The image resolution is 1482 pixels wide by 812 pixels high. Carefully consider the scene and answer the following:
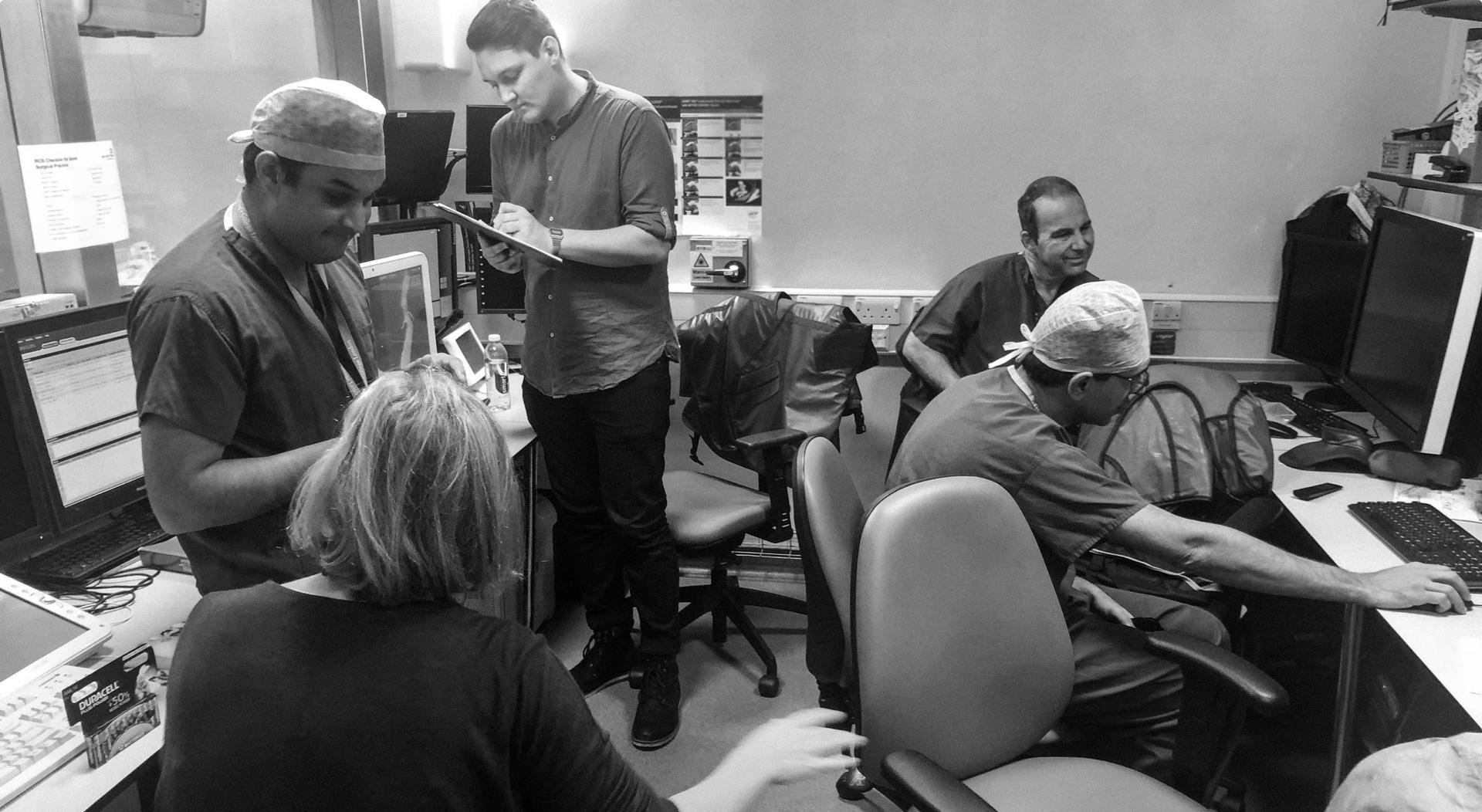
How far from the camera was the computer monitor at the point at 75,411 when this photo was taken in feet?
4.84

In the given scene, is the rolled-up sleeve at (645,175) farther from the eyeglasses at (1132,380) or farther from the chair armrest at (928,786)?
the chair armrest at (928,786)

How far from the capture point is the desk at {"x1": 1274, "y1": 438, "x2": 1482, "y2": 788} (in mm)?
1362

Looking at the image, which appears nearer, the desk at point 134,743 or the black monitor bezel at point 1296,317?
the desk at point 134,743

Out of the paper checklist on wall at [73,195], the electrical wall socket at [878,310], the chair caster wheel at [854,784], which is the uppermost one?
the paper checklist on wall at [73,195]

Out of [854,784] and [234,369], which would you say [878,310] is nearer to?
[854,784]

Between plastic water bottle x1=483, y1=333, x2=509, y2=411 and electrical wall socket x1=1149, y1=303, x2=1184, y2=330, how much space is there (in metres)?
1.94

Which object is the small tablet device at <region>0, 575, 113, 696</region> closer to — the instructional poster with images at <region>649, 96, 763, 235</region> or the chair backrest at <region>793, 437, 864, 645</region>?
the chair backrest at <region>793, 437, 864, 645</region>

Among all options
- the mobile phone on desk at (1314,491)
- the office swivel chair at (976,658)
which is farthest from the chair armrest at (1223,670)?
the mobile phone on desk at (1314,491)

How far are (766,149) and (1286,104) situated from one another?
1514mm

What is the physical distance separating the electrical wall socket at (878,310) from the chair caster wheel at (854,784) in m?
1.49

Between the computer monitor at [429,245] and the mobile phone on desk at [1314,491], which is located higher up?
the computer monitor at [429,245]

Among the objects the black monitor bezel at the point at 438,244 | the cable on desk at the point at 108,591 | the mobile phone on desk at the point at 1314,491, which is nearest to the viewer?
the cable on desk at the point at 108,591

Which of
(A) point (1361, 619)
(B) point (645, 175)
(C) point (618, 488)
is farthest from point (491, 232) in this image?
(A) point (1361, 619)

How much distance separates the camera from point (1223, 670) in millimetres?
1466
